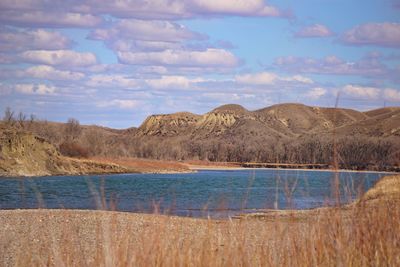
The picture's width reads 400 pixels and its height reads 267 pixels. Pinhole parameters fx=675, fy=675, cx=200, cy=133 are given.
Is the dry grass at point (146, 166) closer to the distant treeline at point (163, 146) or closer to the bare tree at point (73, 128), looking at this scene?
the distant treeline at point (163, 146)

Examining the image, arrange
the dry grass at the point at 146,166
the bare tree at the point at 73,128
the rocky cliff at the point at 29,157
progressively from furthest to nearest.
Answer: the bare tree at the point at 73,128 → the dry grass at the point at 146,166 → the rocky cliff at the point at 29,157

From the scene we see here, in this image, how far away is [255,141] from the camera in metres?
162

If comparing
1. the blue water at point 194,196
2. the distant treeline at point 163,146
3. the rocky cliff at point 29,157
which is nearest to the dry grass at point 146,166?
the distant treeline at point 163,146

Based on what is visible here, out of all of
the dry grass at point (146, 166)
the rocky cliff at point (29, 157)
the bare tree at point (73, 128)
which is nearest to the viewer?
the rocky cliff at point (29, 157)

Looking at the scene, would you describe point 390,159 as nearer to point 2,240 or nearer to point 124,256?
point 124,256

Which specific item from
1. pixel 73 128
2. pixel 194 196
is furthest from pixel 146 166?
pixel 194 196

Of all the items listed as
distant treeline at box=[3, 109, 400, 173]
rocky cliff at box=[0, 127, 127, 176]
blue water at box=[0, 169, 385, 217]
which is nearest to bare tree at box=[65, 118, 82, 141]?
distant treeline at box=[3, 109, 400, 173]

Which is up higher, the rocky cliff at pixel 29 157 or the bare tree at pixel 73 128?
the bare tree at pixel 73 128

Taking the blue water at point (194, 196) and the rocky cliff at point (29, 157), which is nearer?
the blue water at point (194, 196)

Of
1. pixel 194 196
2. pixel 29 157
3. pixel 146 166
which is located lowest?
pixel 194 196

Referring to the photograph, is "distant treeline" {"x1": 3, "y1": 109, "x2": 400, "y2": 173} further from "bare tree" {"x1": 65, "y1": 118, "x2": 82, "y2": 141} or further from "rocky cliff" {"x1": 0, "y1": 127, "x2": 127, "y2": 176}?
"rocky cliff" {"x1": 0, "y1": 127, "x2": 127, "y2": 176}

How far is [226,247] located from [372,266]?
4.80ft

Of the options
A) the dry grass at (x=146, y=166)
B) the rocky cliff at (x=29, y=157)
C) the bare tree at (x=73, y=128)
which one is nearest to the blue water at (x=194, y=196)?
the rocky cliff at (x=29, y=157)

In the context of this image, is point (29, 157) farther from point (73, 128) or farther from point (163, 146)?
point (163, 146)
